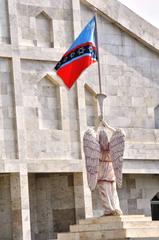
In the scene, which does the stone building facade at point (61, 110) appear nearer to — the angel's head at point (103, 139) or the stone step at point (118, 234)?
the stone step at point (118, 234)

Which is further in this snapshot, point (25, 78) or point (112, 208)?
point (25, 78)

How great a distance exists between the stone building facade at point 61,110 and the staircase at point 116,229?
2878mm

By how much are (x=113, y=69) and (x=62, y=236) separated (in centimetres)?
745

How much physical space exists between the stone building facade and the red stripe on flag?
6.21ft

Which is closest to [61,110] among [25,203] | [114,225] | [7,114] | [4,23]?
[7,114]

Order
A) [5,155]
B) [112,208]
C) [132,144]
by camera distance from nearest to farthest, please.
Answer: [112,208] < [5,155] < [132,144]

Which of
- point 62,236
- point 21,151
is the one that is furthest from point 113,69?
point 62,236

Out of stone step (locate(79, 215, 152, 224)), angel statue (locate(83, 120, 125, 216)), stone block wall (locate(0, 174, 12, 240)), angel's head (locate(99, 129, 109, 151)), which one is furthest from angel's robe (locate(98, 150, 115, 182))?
stone block wall (locate(0, 174, 12, 240))

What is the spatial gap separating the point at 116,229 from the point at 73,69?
569 centimetres

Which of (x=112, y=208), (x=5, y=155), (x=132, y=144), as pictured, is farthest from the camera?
(x=132, y=144)

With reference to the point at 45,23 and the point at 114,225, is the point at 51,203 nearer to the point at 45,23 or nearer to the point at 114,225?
the point at 114,225

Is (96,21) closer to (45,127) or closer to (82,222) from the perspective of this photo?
(45,127)

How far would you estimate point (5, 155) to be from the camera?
38.8 m

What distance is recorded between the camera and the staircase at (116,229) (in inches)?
1393
